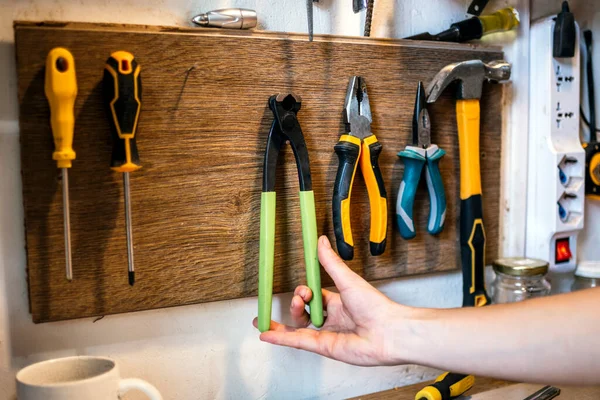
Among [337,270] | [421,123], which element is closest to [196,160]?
[337,270]

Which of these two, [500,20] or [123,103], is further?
[500,20]

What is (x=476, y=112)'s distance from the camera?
0.96m

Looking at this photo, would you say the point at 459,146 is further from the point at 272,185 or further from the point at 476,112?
the point at 272,185

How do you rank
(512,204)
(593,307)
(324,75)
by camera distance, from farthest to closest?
(512,204), (324,75), (593,307)

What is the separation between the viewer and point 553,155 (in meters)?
1.04

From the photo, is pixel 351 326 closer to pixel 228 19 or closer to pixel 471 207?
pixel 471 207

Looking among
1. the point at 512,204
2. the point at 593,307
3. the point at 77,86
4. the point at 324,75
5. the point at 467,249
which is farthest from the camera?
the point at 512,204

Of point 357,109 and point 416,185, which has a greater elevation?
point 357,109

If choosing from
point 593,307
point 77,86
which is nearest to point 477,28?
point 593,307

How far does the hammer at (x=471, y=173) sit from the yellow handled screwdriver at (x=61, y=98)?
1.74 ft

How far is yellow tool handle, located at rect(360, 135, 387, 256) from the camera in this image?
33.9 inches


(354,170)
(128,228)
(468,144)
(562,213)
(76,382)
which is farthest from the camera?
(562,213)

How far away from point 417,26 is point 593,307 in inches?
21.3

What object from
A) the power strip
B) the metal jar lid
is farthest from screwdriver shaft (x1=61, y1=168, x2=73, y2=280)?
the power strip
